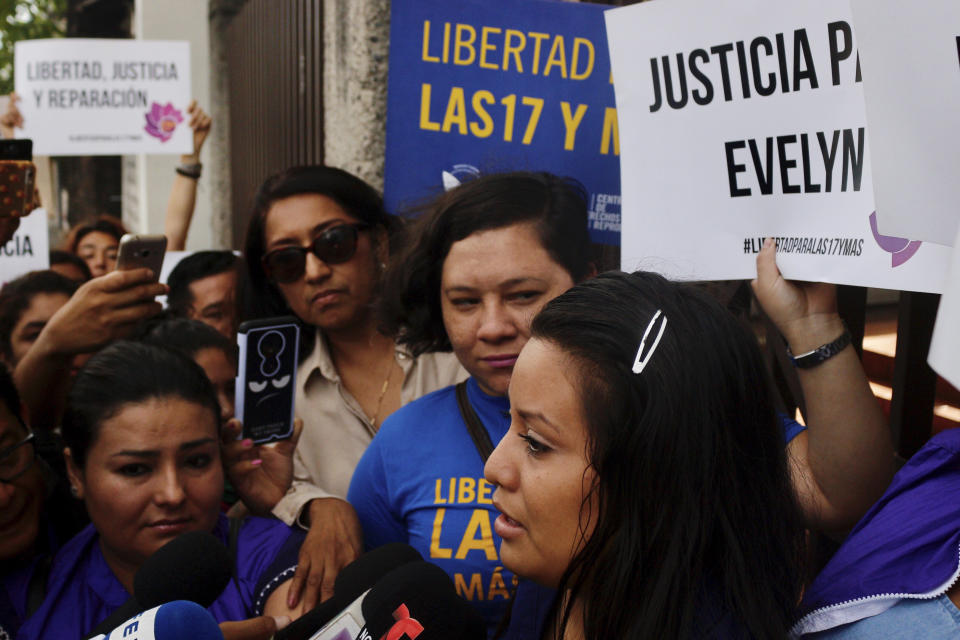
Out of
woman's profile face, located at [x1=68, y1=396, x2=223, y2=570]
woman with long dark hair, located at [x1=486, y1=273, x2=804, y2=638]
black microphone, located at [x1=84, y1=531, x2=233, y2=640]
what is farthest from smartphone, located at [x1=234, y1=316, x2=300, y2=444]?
woman with long dark hair, located at [x1=486, y1=273, x2=804, y2=638]

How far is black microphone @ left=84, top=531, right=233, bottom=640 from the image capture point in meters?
1.55

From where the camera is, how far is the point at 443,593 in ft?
4.70

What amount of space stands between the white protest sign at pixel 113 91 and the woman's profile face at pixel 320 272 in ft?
10.1

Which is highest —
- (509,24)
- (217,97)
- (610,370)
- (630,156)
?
(217,97)

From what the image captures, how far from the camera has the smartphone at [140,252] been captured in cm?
271

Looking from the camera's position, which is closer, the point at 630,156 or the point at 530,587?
the point at 530,587

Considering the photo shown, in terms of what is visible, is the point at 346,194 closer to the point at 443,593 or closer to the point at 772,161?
the point at 772,161

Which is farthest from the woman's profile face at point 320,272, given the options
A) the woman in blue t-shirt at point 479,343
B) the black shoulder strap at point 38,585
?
the black shoulder strap at point 38,585

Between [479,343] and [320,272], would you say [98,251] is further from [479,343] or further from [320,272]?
[479,343]

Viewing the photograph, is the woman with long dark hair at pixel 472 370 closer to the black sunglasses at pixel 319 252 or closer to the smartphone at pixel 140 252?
the black sunglasses at pixel 319 252

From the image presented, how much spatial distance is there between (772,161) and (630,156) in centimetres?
36

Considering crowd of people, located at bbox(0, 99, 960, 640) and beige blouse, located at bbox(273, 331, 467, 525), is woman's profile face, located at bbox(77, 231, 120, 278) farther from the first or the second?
beige blouse, located at bbox(273, 331, 467, 525)

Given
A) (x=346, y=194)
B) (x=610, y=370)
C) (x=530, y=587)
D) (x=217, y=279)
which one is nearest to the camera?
(x=610, y=370)

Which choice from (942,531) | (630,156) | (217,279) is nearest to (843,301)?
A: (630,156)
